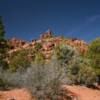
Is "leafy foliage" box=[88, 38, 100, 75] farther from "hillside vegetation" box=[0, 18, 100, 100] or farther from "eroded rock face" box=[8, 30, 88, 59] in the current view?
"eroded rock face" box=[8, 30, 88, 59]

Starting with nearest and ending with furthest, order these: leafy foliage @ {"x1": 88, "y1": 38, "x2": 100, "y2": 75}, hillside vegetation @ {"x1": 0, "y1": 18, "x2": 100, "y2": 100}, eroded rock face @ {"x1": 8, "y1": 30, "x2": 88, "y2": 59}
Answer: hillside vegetation @ {"x1": 0, "y1": 18, "x2": 100, "y2": 100}, leafy foliage @ {"x1": 88, "y1": 38, "x2": 100, "y2": 75}, eroded rock face @ {"x1": 8, "y1": 30, "x2": 88, "y2": 59}

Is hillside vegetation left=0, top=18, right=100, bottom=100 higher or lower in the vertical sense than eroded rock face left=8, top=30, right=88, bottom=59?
lower

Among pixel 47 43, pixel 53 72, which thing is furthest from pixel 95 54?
pixel 47 43

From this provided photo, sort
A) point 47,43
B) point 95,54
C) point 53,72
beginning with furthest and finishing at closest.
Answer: point 47,43
point 95,54
point 53,72

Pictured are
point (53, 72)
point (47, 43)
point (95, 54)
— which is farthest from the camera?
point (47, 43)

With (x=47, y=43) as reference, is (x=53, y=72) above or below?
below

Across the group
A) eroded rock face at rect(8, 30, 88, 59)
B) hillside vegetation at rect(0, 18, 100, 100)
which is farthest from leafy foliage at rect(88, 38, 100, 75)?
eroded rock face at rect(8, 30, 88, 59)

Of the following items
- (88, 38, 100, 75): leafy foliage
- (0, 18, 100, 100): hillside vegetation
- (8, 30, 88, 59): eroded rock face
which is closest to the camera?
(0, 18, 100, 100): hillside vegetation

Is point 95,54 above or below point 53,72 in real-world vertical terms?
above

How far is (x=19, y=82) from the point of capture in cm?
2320

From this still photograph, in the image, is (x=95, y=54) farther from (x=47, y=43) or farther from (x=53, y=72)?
(x=47, y=43)

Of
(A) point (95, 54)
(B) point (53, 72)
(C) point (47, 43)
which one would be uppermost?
(C) point (47, 43)

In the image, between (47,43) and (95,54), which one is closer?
(95,54)

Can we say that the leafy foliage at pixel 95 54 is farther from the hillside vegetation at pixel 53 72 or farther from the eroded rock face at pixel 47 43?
the eroded rock face at pixel 47 43
